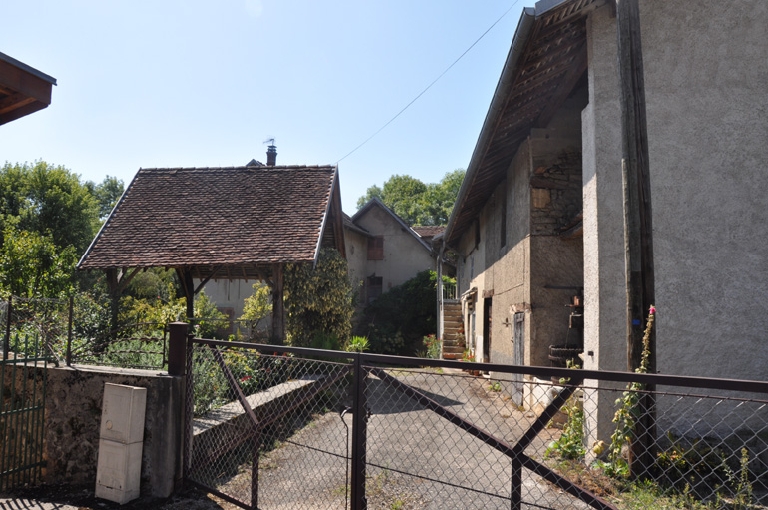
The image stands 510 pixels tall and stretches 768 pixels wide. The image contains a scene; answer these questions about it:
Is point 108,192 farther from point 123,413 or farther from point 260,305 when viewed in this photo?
point 123,413

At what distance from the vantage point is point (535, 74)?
22.6 feet

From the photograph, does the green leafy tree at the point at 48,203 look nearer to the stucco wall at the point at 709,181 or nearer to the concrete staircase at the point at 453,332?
the concrete staircase at the point at 453,332

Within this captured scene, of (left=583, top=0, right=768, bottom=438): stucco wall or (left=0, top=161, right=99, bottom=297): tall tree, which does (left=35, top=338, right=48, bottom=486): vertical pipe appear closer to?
(left=583, top=0, right=768, bottom=438): stucco wall

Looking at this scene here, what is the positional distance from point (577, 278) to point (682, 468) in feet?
12.3

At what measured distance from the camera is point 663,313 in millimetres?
5703

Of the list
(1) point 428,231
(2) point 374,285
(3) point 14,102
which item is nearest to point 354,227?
(2) point 374,285

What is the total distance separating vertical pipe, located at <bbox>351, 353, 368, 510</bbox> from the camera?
325 cm

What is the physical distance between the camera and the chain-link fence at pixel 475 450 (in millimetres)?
3350

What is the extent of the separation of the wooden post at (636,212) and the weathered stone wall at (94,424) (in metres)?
3.97

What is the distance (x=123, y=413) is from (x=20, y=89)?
2460mm

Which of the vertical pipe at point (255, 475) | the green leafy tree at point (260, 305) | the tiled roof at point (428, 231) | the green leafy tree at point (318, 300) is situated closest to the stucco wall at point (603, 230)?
the vertical pipe at point (255, 475)

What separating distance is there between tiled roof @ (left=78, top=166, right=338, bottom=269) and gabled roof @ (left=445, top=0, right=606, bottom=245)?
12.5 ft

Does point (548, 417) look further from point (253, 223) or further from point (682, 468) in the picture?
point (253, 223)

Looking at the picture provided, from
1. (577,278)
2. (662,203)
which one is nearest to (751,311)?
(662,203)
